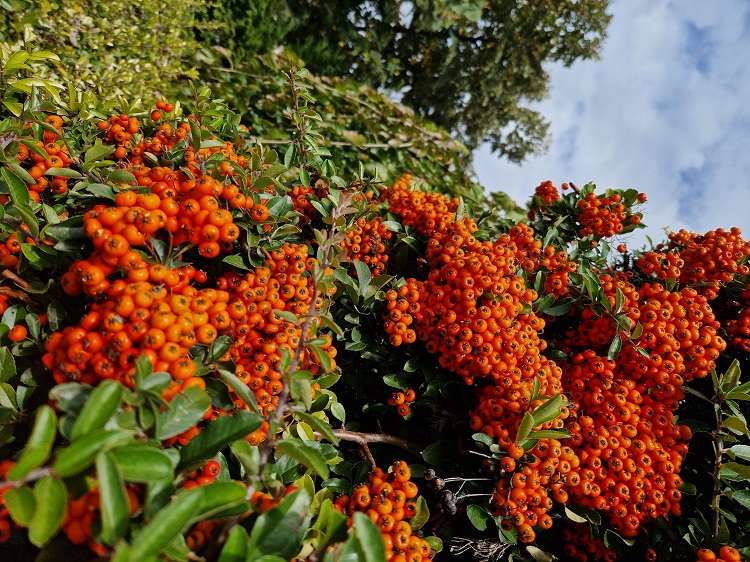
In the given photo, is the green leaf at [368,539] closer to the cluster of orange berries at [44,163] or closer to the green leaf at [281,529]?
the green leaf at [281,529]

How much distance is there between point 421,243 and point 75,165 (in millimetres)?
1934

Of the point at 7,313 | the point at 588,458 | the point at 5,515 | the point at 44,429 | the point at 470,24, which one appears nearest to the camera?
the point at 44,429

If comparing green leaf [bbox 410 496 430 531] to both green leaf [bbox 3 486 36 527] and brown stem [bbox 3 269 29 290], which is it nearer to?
green leaf [bbox 3 486 36 527]

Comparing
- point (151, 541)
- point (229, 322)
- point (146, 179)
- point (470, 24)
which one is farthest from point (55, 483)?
point (470, 24)

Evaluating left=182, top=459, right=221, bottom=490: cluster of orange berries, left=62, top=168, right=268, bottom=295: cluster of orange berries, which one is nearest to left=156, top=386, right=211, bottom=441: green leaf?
left=182, top=459, right=221, bottom=490: cluster of orange berries

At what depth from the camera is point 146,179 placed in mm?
2035

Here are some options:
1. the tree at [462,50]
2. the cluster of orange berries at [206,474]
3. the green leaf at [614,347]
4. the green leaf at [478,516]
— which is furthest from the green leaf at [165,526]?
the tree at [462,50]

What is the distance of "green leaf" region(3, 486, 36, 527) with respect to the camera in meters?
1.08

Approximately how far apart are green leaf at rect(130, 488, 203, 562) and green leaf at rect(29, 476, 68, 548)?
0.68ft

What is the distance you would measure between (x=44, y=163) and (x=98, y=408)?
1.50 meters

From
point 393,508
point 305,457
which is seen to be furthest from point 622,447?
point 305,457

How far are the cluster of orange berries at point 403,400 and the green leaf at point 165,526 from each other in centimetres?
136

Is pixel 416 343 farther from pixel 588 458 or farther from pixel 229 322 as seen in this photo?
pixel 229 322

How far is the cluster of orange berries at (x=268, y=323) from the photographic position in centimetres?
185
